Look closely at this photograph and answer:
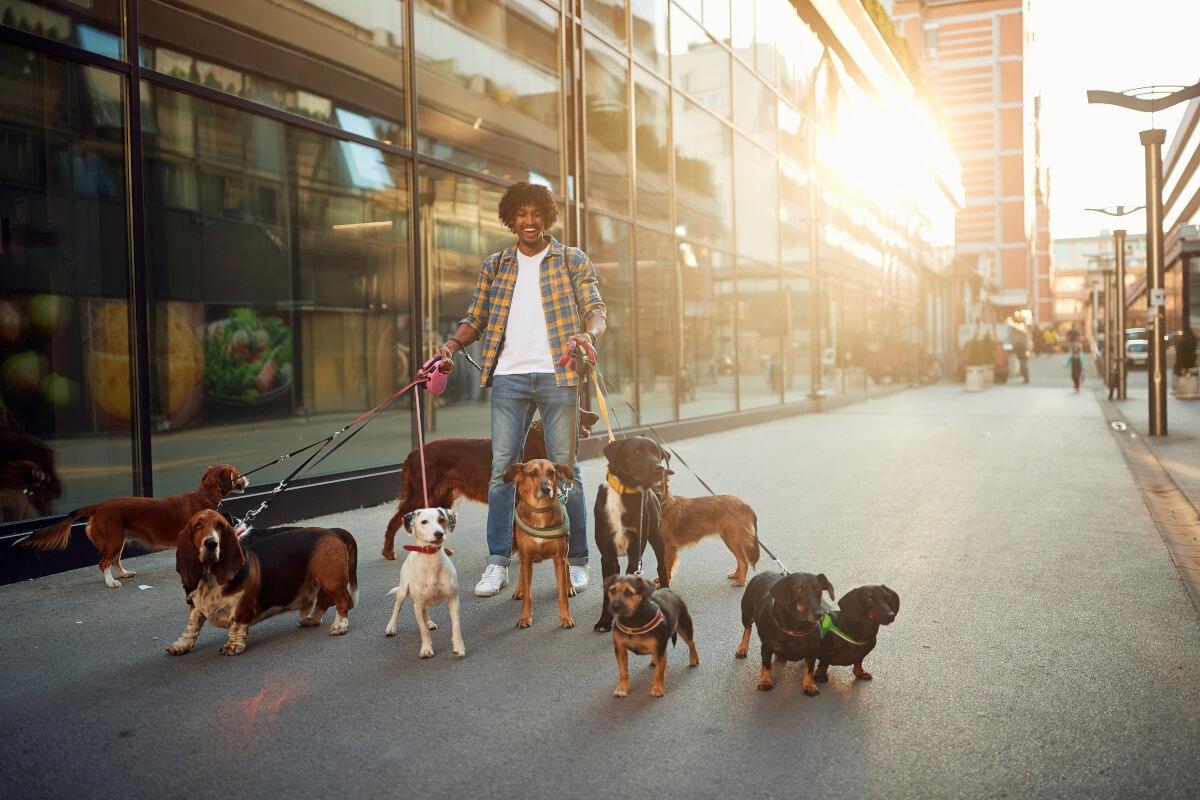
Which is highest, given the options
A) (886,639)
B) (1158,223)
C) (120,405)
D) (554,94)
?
(554,94)

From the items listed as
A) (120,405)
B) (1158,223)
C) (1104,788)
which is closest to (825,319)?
(1158,223)

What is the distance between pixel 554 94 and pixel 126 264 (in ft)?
21.9

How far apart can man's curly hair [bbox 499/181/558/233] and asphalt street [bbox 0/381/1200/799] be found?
1964 millimetres

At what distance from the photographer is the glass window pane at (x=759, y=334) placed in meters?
18.3

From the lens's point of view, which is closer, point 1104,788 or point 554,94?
point 1104,788

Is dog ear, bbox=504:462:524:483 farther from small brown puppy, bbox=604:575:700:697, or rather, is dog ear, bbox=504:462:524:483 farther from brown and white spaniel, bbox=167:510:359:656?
small brown puppy, bbox=604:575:700:697

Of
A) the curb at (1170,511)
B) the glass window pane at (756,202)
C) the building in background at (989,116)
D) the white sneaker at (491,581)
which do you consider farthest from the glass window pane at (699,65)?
the building in background at (989,116)

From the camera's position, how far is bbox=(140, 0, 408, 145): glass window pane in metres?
8.10

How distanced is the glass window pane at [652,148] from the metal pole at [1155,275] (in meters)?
6.90

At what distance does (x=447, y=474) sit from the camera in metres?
5.96

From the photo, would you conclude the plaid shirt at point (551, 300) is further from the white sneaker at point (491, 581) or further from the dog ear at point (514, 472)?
the white sneaker at point (491, 581)

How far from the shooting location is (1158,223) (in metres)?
13.8

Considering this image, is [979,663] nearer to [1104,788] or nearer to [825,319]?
[1104,788]

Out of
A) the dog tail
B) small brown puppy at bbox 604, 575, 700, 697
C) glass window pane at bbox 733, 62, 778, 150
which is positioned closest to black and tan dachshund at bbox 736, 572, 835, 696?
small brown puppy at bbox 604, 575, 700, 697
